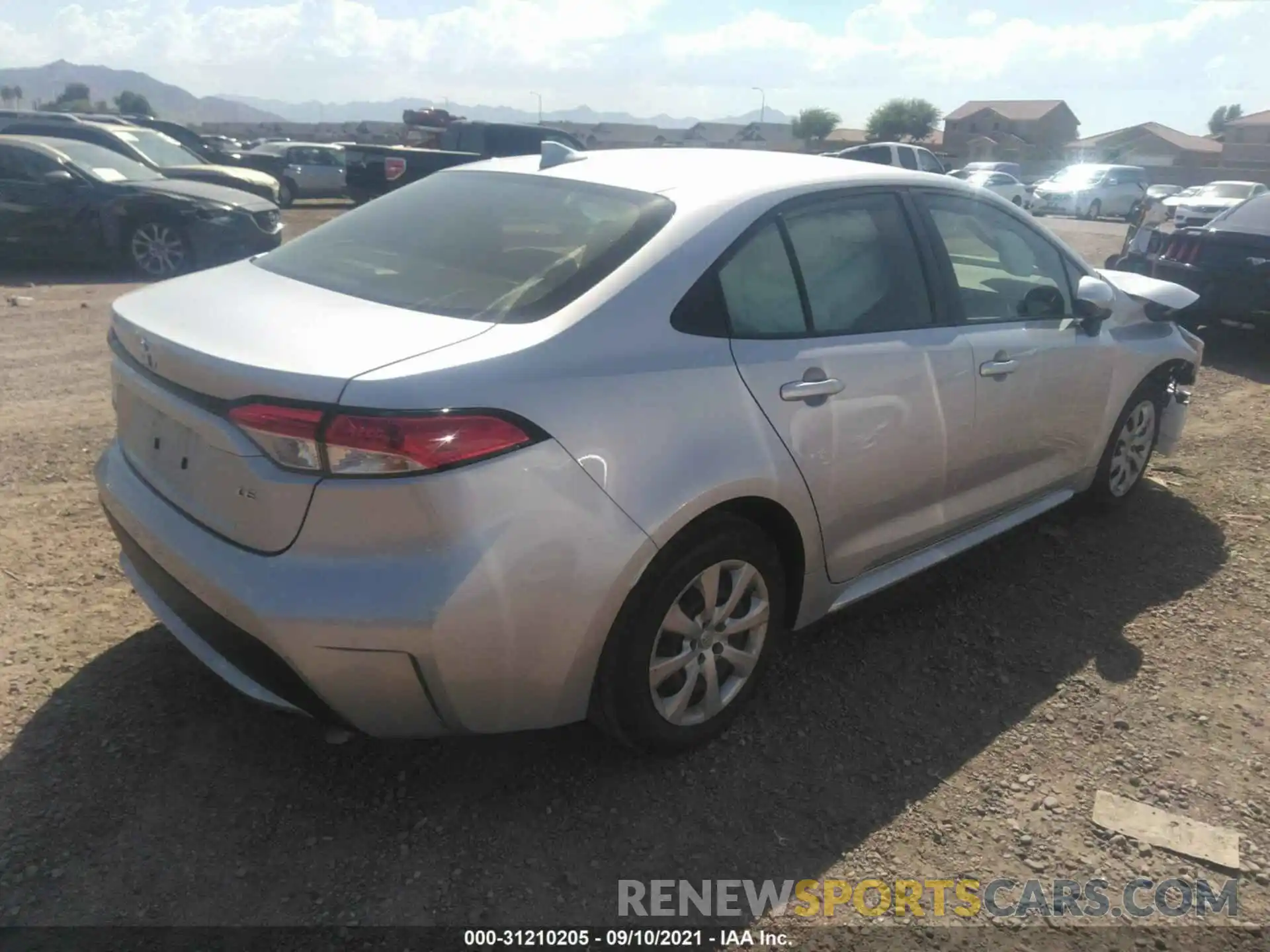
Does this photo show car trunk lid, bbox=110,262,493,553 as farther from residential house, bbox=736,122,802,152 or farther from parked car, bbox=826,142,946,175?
residential house, bbox=736,122,802,152

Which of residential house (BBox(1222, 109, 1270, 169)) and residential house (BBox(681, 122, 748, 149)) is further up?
residential house (BBox(1222, 109, 1270, 169))

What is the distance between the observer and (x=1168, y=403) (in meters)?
4.89

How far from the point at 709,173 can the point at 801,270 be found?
44 cm

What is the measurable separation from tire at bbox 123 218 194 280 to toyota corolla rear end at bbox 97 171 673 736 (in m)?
9.06

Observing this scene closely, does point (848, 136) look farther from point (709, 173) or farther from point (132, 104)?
point (709, 173)

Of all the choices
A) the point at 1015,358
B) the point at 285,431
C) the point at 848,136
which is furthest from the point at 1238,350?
the point at 848,136

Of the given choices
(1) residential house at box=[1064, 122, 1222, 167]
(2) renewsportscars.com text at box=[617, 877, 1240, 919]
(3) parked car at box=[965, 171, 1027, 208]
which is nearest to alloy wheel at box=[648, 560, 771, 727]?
(2) renewsportscars.com text at box=[617, 877, 1240, 919]

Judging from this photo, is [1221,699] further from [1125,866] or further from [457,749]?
[457,749]

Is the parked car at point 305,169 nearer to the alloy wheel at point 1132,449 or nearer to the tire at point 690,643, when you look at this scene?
the alloy wheel at point 1132,449

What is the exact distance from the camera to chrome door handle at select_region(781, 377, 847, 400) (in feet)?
9.07

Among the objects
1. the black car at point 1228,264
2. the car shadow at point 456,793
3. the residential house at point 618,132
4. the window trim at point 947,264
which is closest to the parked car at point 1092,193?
the black car at point 1228,264

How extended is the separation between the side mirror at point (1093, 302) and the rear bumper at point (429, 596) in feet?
8.22

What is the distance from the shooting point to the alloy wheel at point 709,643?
267 cm

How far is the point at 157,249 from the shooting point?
10750mm
